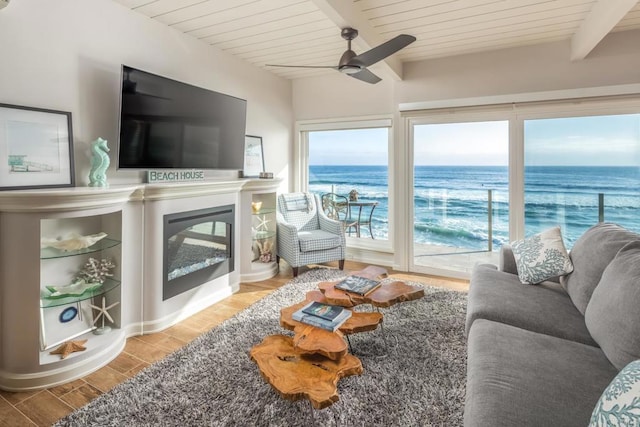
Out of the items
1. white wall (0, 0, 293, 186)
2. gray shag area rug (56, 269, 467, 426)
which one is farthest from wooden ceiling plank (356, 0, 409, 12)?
gray shag area rug (56, 269, 467, 426)

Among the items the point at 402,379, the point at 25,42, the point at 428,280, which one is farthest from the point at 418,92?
the point at 25,42

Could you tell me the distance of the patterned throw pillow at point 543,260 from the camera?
2223mm

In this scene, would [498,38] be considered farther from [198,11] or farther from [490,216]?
[198,11]

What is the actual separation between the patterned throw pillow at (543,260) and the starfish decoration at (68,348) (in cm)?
290

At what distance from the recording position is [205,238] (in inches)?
127

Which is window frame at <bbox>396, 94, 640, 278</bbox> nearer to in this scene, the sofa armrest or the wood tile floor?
the sofa armrest

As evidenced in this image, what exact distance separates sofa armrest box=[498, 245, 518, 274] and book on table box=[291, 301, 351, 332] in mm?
1425

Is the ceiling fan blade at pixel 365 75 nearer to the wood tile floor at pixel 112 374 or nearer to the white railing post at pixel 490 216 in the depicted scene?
the white railing post at pixel 490 216

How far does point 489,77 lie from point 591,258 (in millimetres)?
2404

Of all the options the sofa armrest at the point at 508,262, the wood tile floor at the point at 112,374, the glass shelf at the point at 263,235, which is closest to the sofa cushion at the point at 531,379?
the sofa armrest at the point at 508,262

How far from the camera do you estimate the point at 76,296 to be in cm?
222

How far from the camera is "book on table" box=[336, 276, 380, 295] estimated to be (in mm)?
2291

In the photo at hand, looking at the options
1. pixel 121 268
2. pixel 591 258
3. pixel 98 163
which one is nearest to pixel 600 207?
pixel 591 258

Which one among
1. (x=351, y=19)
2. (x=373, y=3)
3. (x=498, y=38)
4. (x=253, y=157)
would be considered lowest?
(x=253, y=157)
